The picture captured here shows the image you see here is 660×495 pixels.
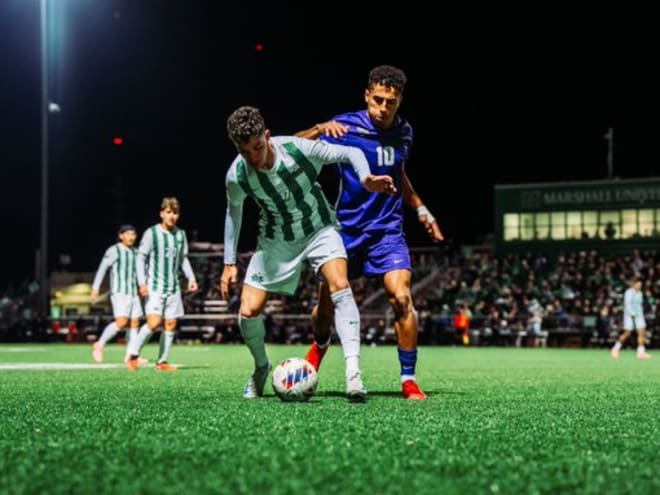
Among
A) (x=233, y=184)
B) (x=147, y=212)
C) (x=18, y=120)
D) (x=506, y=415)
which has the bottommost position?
(x=506, y=415)

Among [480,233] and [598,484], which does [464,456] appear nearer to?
[598,484]

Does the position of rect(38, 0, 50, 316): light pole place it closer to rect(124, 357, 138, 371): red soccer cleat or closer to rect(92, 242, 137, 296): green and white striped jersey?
rect(92, 242, 137, 296): green and white striped jersey

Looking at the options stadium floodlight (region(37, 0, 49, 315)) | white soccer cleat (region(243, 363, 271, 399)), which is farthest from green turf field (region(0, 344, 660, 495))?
stadium floodlight (region(37, 0, 49, 315))

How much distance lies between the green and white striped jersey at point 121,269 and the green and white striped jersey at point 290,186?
8.79 m

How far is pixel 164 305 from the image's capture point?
13.0 m

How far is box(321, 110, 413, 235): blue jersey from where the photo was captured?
7.39 meters

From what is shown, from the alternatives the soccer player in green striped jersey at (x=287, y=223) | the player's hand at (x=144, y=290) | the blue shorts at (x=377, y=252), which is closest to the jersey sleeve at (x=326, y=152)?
the soccer player in green striped jersey at (x=287, y=223)

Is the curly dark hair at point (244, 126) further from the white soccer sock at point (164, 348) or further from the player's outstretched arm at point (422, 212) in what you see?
the white soccer sock at point (164, 348)

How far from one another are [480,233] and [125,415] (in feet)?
209

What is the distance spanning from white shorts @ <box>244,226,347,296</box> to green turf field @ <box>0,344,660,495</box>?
0.85 metres

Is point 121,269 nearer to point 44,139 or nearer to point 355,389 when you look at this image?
point 355,389

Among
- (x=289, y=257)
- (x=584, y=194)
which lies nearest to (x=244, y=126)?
(x=289, y=257)

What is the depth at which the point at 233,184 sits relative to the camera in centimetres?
661

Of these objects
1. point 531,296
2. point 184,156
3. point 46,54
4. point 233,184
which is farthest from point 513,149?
point 233,184
